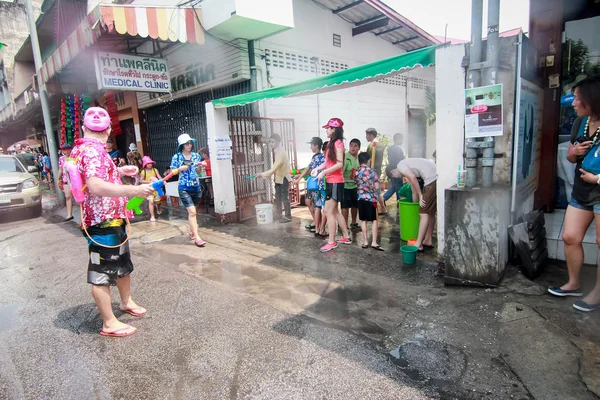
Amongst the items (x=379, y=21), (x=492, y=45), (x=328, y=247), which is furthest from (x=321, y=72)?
(x=492, y=45)

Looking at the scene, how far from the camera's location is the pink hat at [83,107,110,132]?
327cm

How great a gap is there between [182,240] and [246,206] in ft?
6.14

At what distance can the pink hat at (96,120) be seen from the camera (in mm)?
3271

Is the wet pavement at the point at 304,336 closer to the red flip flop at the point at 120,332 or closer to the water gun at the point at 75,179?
the red flip flop at the point at 120,332

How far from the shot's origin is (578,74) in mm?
4504

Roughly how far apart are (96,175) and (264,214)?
466cm

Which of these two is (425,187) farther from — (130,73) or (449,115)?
(130,73)

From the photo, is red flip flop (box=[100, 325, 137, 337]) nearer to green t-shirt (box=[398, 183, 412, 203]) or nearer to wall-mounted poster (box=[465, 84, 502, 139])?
wall-mounted poster (box=[465, 84, 502, 139])

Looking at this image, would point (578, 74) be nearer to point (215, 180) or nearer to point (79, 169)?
point (79, 169)

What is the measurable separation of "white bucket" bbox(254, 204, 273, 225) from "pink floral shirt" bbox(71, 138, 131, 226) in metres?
4.24

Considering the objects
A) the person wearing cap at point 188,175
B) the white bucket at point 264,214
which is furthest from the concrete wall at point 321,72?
the person wearing cap at point 188,175

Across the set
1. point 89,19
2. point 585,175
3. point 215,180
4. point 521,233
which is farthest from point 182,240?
point 585,175

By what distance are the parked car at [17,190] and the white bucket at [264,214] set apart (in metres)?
6.80

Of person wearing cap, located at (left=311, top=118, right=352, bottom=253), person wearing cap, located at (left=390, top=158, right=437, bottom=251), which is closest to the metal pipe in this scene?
person wearing cap, located at (left=390, top=158, right=437, bottom=251)
